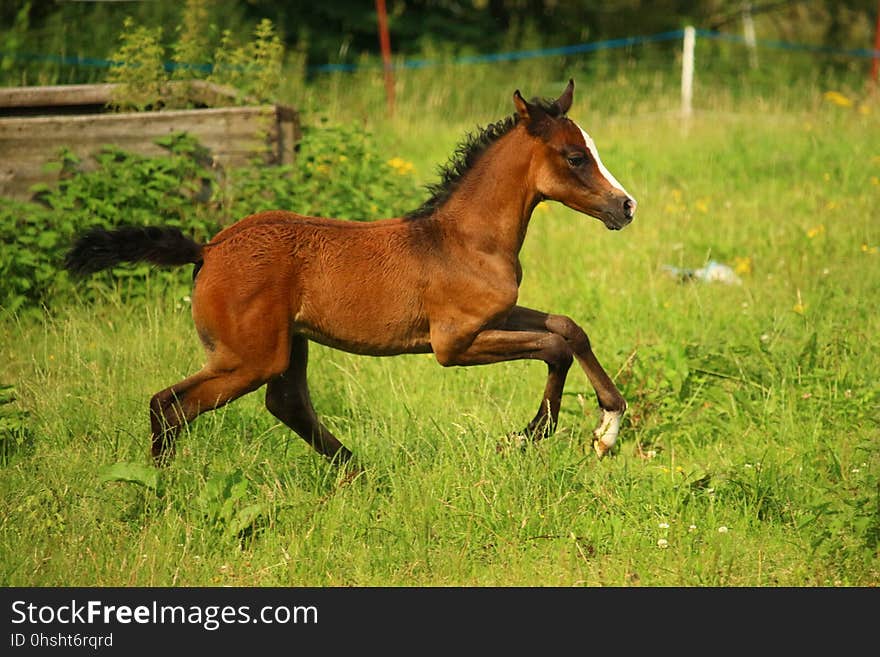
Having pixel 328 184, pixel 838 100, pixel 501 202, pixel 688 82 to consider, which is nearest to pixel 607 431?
pixel 501 202

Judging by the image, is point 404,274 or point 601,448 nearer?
point 404,274

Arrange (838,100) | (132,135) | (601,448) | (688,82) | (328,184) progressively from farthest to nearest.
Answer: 1. (688,82)
2. (838,100)
3. (328,184)
4. (132,135)
5. (601,448)

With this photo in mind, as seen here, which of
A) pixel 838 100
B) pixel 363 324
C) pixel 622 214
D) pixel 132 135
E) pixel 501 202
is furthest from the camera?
pixel 838 100

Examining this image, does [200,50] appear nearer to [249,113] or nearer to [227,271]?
[249,113]

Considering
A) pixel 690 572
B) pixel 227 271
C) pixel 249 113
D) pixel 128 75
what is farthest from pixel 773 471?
Answer: pixel 128 75

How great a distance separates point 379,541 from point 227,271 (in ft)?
4.74

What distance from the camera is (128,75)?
9.45m

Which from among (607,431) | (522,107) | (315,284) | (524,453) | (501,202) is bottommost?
(524,453)

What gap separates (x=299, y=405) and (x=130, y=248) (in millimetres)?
1183

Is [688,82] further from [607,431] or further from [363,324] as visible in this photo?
[363,324]

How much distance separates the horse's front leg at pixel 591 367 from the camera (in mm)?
5953

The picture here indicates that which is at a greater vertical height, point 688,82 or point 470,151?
point 688,82

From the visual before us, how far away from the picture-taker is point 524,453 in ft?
19.4

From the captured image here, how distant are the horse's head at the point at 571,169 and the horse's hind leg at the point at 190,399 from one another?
172 cm
